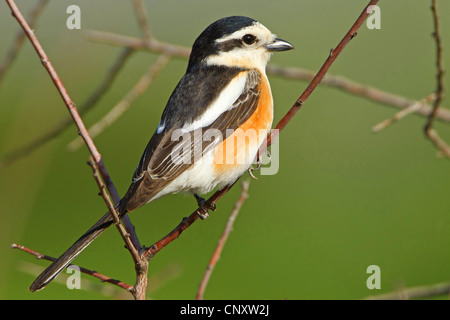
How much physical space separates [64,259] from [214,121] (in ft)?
4.07

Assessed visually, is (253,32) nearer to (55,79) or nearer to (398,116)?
(398,116)

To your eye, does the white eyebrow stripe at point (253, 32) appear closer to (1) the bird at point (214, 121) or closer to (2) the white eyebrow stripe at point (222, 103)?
(1) the bird at point (214, 121)

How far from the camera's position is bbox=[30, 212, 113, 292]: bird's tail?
2861 millimetres

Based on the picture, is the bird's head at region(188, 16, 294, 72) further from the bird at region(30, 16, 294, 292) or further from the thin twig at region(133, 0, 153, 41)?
the thin twig at region(133, 0, 153, 41)

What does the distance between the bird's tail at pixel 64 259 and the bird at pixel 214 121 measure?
0.18 metres

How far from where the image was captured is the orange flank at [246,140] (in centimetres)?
349

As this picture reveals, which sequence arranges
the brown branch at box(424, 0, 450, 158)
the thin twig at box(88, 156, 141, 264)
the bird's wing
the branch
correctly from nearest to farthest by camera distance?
the thin twig at box(88, 156, 141, 264), the branch, the brown branch at box(424, 0, 450, 158), the bird's wing

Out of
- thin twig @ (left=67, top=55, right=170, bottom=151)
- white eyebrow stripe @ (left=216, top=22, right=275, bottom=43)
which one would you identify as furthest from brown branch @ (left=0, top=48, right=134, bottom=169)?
white eyebrow stripe @ (left=216, top=22, right=275, bottom=43)

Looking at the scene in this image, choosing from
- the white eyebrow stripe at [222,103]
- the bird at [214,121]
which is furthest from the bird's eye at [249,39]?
the white eyebrow stripe at [222,103]

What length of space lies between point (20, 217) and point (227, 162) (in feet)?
4.39

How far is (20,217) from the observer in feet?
11.6
